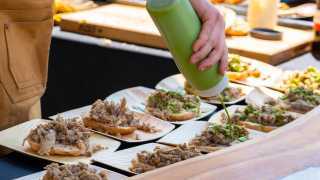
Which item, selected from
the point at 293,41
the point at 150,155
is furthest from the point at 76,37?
the point at 150,155

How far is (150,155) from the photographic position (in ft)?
7.15

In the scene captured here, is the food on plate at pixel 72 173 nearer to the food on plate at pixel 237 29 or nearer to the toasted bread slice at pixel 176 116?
the toasted bread slice at pixel 176 116

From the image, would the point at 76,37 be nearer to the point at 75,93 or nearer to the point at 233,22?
the point at 75,93

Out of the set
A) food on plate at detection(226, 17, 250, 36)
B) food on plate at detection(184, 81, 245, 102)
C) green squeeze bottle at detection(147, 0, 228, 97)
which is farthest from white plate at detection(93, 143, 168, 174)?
food on plate at detection(226, 17, 250, 36)

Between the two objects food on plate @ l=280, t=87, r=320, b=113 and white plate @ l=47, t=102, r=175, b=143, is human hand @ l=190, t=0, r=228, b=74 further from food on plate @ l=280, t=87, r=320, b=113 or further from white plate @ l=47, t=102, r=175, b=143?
food on plate @ l=280, t=87, r=320, b=113

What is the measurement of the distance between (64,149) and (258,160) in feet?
2.78

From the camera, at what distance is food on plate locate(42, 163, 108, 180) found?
6.32 feet

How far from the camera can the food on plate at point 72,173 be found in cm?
193

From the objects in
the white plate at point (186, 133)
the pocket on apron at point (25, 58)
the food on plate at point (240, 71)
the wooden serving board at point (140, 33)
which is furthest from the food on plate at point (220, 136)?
the wooden serving board at point (140, 33)

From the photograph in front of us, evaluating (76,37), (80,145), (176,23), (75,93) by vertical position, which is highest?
(176,23)

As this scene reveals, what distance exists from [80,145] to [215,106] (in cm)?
86

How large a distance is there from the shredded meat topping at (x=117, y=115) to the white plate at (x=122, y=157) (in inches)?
9.0

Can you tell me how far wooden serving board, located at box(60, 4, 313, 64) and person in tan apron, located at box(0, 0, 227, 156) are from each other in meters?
1.23

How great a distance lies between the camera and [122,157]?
229 cm
